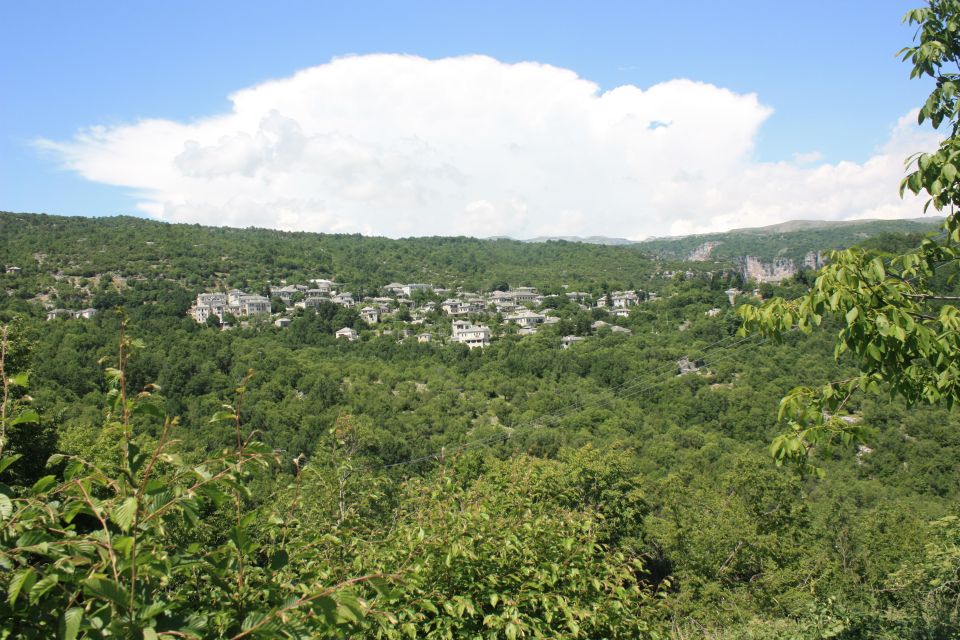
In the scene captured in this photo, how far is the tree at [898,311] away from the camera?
90.9 inches

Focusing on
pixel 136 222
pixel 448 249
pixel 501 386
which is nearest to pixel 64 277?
pixel 136 222

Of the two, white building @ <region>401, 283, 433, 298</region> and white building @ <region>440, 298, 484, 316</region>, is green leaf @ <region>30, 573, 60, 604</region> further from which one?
white building @ <region>401, 283, 433, 298</region>

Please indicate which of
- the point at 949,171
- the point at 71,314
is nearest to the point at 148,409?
the point at 949,171

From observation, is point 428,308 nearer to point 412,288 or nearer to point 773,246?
point 412,288

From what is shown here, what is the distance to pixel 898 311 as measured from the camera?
2.25 metres

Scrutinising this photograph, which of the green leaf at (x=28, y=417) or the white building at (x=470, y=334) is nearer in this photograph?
the green leaf at (x=28, y=417)

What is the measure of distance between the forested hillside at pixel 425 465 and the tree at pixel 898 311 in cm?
22

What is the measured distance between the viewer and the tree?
2309mm

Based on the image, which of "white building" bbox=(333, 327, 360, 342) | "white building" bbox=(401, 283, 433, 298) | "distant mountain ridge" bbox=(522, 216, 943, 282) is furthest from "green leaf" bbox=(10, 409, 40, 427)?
"distant mountain ridge" bbox=(522, 216, 943, 282)

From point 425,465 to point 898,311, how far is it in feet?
82.8

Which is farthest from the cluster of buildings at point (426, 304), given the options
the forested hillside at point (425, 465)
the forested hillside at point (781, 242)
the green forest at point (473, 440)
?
the forested hillside at point (781, 242)

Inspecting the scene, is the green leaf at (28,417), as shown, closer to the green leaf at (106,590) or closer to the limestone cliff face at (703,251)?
the green leaf at (106,590)

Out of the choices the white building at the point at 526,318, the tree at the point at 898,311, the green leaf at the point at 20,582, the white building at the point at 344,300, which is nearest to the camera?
the green leaf at the point at 20,582

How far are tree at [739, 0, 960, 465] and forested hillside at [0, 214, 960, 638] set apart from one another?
22 centimetres
